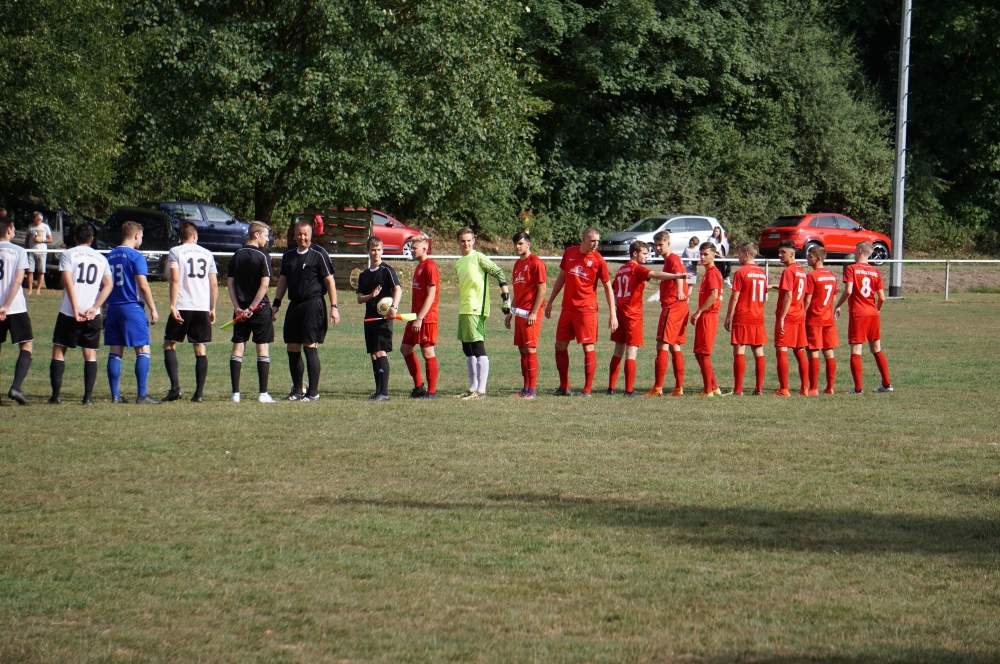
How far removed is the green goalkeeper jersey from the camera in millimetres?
12633

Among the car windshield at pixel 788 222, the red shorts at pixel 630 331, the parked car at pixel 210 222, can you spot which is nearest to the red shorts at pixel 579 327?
the red shorts at pixel 630 331

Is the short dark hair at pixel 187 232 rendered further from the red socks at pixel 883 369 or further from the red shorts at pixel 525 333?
the red socks at pixel 883 369

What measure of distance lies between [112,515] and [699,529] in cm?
343

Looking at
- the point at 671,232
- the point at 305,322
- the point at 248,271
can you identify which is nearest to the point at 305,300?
the point at 305,322

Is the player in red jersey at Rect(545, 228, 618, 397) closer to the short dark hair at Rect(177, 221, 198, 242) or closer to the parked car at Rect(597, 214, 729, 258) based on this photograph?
the short dark hair at Rect(177, 221, 198, 242)

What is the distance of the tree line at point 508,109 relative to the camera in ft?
89.9

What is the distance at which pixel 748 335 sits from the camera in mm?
13688

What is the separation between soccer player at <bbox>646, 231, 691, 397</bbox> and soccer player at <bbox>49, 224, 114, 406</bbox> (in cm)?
607

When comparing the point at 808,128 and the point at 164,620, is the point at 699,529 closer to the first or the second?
the point at 164,620

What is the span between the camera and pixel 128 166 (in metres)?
30.9

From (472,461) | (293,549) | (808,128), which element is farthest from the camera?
(808,128)

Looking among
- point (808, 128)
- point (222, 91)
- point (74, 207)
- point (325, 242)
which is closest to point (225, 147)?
point (222, 91)

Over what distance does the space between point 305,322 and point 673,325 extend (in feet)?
14.1

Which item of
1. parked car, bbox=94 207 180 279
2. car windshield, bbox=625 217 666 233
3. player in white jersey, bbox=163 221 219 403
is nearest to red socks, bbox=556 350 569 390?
player in white jersey, bbox=163 221 219 403
